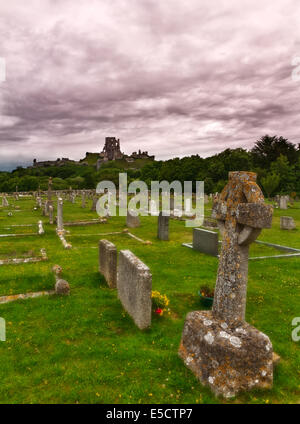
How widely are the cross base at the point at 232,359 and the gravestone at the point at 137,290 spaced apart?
2.08 metres

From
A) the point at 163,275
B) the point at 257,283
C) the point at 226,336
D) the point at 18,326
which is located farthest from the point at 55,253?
the point at 226,336

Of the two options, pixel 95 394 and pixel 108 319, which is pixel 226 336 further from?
pixel 108 319

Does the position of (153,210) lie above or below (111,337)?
above

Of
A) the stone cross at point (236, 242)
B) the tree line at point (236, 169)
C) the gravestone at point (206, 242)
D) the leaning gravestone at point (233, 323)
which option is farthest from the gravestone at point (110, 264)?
the tree line at point (236, 169)

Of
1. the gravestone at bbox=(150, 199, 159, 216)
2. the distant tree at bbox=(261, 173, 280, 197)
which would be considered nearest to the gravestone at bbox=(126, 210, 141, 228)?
the gravestone at bbox=(150, 199, 159, 216)

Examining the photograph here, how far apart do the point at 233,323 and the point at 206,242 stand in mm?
9969

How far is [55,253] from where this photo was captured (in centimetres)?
1502

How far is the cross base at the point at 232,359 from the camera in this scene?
16.7ft

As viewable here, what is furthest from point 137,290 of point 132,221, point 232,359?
point 132,221

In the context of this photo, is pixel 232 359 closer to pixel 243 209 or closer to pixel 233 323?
pixel 233 323

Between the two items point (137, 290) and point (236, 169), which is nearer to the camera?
point (137, 290)

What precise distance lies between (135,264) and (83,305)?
249cm

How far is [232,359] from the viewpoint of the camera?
16.8ft
